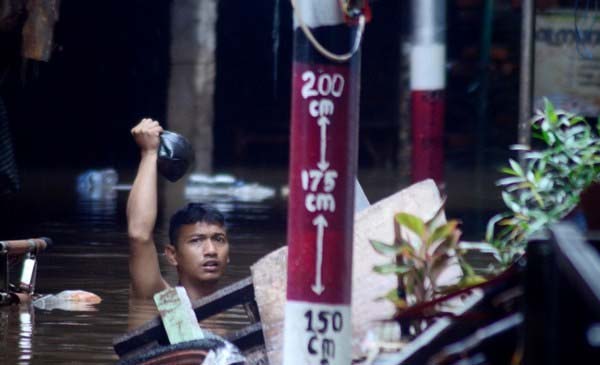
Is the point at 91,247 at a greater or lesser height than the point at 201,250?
lesser

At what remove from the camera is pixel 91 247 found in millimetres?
11664

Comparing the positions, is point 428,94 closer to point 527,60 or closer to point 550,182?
point 527,60

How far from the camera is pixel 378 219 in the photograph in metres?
5.23

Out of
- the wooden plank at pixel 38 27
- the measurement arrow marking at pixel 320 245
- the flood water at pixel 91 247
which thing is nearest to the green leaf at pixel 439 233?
the measurement arrow marking at pixel 320 245

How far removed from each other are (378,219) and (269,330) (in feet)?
1.70

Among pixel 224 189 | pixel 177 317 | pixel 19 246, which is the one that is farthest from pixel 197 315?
pixel 224 189

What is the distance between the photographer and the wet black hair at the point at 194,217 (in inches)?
266

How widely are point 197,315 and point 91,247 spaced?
6.21 metres

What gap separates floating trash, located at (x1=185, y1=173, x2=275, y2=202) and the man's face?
931cm

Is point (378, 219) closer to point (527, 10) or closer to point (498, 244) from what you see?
point (498, 244)

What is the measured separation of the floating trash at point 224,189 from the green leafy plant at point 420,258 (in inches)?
452

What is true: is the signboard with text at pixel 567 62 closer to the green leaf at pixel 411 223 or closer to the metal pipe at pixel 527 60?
the metal pipe at pixel 527 60

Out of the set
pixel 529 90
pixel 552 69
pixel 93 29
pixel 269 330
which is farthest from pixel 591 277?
pixel 93 29

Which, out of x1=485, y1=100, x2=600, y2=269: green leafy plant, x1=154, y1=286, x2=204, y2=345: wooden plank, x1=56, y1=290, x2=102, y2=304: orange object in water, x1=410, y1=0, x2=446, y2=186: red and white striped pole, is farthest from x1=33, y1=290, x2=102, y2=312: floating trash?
x1=485, y1=100, x2=600, y2=269: green leafy plant
